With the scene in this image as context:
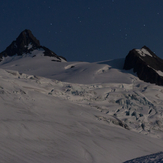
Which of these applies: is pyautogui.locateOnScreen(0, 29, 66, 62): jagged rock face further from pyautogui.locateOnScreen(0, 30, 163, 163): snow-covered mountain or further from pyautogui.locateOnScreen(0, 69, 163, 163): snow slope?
pyautogui.locateOnScreen(0, 69, 163, 163): snow slope

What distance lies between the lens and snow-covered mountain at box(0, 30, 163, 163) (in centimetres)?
631

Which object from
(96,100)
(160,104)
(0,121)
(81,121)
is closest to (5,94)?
(0,121)

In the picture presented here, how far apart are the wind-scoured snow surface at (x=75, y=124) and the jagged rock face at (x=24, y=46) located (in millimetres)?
40865

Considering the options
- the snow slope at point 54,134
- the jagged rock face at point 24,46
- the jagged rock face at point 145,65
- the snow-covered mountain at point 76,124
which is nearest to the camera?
the snow slope at point 54,134

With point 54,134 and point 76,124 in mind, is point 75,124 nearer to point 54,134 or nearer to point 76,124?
point 76,124

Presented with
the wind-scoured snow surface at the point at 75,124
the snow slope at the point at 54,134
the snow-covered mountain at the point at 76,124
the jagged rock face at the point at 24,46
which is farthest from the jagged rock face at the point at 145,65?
the jagged rock face at the point at 24,46

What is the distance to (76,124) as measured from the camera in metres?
9.18

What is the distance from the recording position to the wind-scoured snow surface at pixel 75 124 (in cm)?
633

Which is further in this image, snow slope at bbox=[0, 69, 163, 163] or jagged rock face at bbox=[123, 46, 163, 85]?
jagged rock face at bbox=[123, 46, 163, 85]

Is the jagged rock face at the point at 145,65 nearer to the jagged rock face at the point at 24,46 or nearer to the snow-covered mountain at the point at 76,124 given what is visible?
the snow-covered mountain at the point at 76,124

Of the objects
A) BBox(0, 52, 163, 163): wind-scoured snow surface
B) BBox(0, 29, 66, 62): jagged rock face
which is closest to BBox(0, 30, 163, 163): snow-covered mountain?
BBox(0, 52, 163, 163): wind-scoured snow surface

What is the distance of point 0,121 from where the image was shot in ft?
24.2

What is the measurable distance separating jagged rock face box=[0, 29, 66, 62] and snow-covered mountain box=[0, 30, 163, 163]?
134ft

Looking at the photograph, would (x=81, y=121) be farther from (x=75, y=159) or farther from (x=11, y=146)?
(x=11, y=146)
